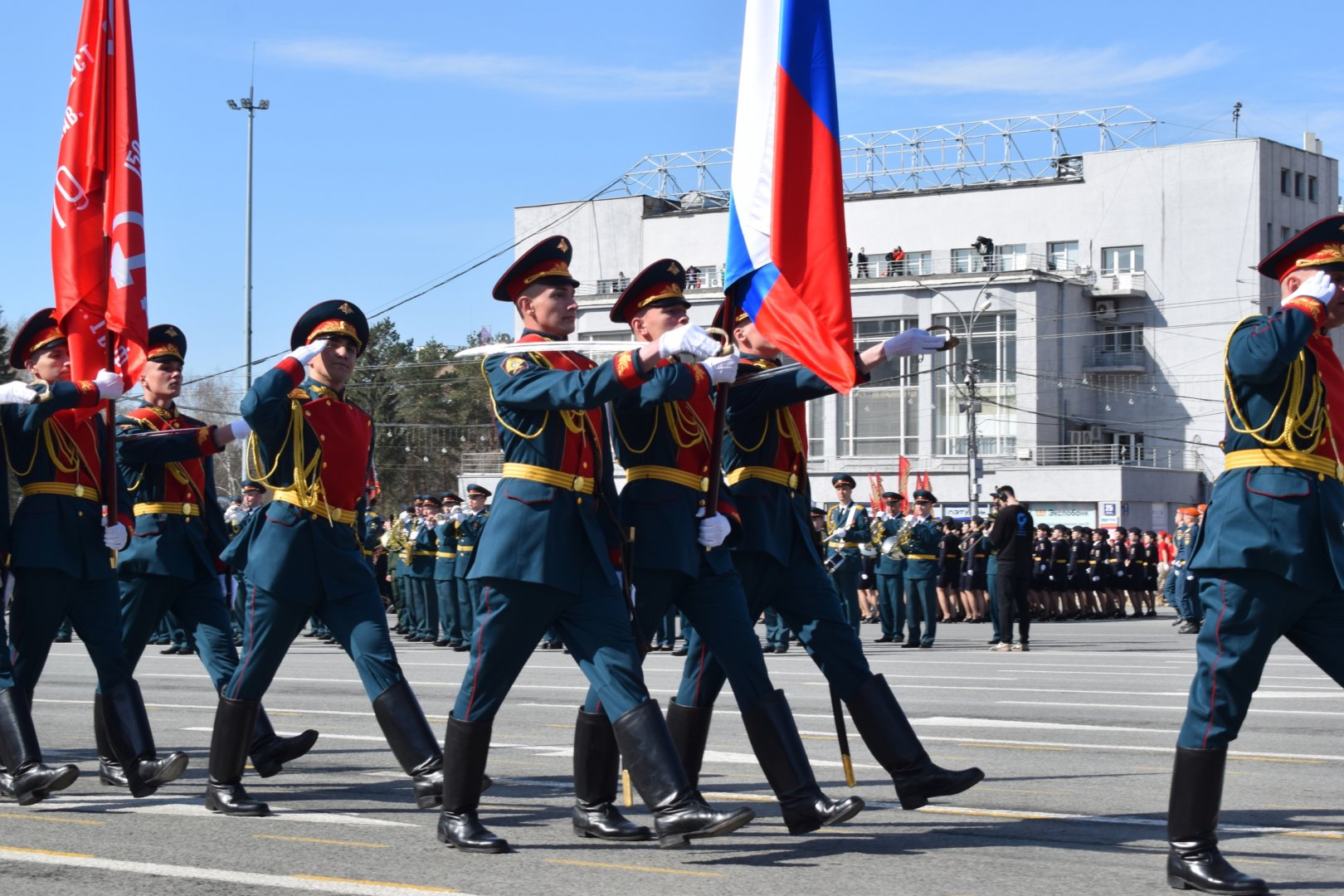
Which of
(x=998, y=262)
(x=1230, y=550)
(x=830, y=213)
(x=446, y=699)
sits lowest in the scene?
(x=446, y=699)

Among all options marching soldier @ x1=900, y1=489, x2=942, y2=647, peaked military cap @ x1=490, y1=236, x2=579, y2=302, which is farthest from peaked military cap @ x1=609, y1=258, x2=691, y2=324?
marching soldier @ x1=900, y1=489, x2=942, y2=647

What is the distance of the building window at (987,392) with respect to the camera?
2613 inches

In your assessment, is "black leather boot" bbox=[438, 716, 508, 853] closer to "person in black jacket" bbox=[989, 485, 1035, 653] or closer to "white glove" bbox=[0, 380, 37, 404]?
"white glove" bbox=[0, 380, 37, 404]

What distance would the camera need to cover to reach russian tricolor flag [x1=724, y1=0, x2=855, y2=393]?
7.21 meters

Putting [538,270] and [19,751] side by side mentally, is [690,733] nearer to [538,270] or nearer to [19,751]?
[538,270]

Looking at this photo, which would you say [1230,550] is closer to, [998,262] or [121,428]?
[121,428]

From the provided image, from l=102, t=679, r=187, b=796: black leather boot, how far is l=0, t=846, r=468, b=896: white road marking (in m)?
1.29

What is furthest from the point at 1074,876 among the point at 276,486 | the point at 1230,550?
the point at 276,486

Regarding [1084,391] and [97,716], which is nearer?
[97,716]

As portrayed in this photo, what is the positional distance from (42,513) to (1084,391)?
206ft

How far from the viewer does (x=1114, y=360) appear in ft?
225

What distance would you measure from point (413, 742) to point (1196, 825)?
3.39 m

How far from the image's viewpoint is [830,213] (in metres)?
7.34

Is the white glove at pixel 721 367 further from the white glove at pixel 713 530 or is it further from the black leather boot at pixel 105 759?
the black leather boot at pixel 105 759
